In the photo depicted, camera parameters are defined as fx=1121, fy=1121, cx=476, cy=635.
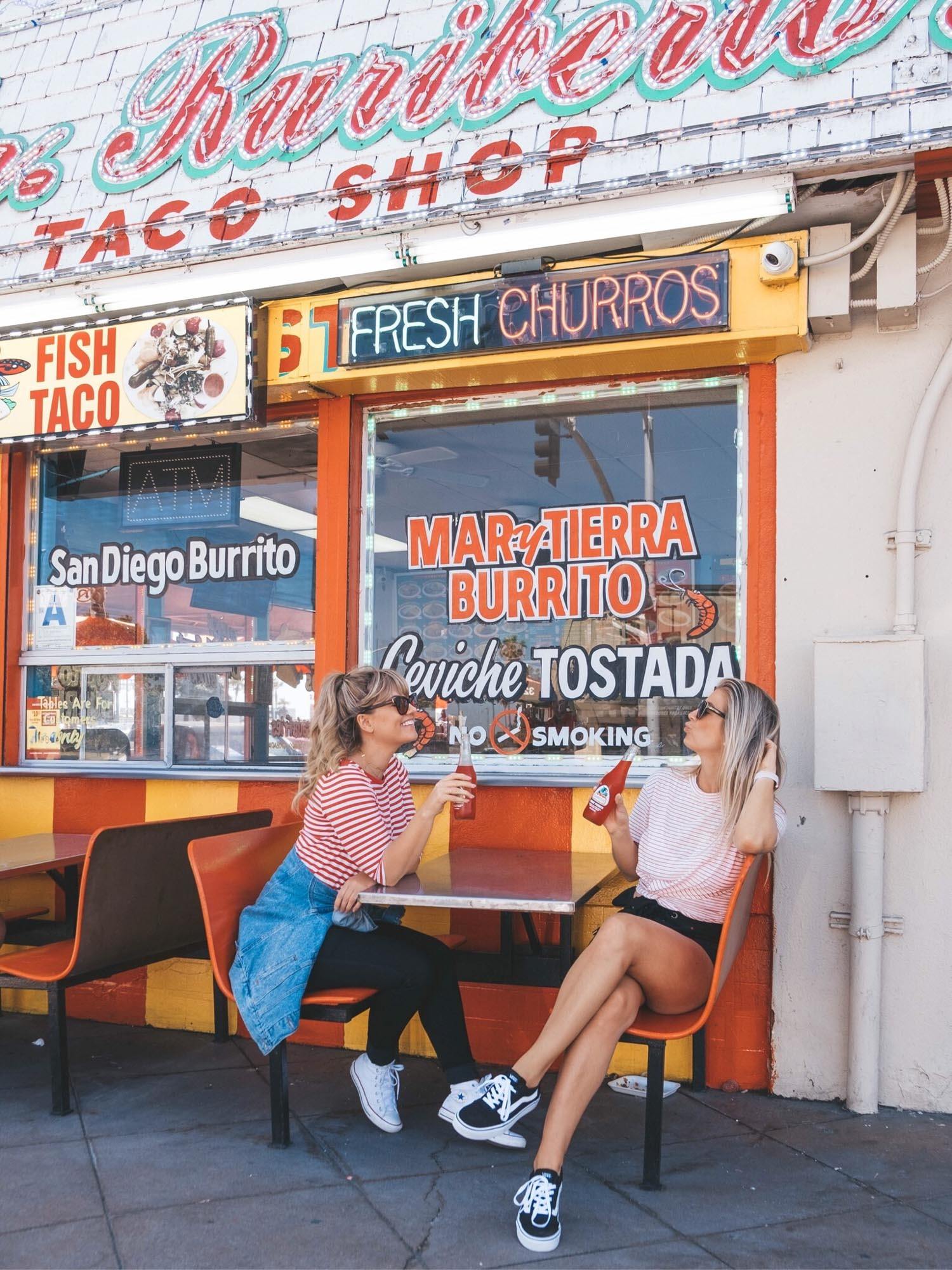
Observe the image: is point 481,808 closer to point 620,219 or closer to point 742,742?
point 742,742

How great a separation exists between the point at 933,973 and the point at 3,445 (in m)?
4.70

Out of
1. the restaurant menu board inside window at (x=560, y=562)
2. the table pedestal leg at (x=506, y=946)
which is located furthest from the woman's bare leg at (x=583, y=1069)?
the restaurant menu board inside window at (x=560, y=562)

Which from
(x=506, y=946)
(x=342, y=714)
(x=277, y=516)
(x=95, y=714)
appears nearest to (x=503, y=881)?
(x=506, y=946)

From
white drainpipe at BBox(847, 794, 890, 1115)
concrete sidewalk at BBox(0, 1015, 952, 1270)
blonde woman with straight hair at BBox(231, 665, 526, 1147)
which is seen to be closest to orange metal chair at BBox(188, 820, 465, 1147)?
blonde woman with straight hair at BBox(231, 665, 526, 1147)

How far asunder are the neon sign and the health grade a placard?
546mm

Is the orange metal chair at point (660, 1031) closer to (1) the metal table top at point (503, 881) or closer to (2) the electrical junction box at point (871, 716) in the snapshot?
(1) the metal table top at point (503, 881)

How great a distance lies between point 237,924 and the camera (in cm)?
388

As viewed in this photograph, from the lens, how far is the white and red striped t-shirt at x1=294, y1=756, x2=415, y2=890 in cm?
367

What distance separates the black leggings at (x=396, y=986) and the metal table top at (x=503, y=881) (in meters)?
0.17

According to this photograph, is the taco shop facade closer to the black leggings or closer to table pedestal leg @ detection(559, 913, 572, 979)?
table pedestal leg @ detection(559, 913, 572, 979)

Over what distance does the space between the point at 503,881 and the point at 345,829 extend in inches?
21.6

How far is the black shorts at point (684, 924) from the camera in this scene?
11.7 feet

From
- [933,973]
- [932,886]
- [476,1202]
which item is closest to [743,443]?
[932,886]

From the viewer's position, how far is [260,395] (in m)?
4.81
